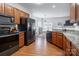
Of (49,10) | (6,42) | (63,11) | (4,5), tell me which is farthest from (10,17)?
(63,11)

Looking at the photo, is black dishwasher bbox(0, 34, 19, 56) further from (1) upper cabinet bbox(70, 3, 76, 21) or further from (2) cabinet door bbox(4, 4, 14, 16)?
(1) upper cabinet bbox(70, 3, 76, 21)

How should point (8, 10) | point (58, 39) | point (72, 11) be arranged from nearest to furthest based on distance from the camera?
point (72, 11) → point (8, 10) → point (58, 39)

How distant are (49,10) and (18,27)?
2.16 metres

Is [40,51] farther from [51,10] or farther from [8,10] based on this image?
[8,10]

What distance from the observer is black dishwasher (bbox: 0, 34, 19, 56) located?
3.17 m

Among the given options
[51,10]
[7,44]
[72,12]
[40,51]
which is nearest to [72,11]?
[72,12]

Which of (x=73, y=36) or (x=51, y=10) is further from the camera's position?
(x=51, y=10)

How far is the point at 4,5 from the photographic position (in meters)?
3.60

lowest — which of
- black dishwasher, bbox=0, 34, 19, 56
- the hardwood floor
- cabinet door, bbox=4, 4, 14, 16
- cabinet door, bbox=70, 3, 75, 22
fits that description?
the hardwood floor

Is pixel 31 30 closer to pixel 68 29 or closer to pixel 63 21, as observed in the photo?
pixel 68 29

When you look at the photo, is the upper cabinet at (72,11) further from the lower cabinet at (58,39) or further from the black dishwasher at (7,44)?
the black dishwasher at (7,44)

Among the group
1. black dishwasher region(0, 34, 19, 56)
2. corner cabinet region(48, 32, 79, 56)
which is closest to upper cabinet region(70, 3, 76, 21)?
corner cabinet region(48, 32, 79, 56)

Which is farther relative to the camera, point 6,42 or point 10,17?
point 10,17

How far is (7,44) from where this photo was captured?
11.2ft
